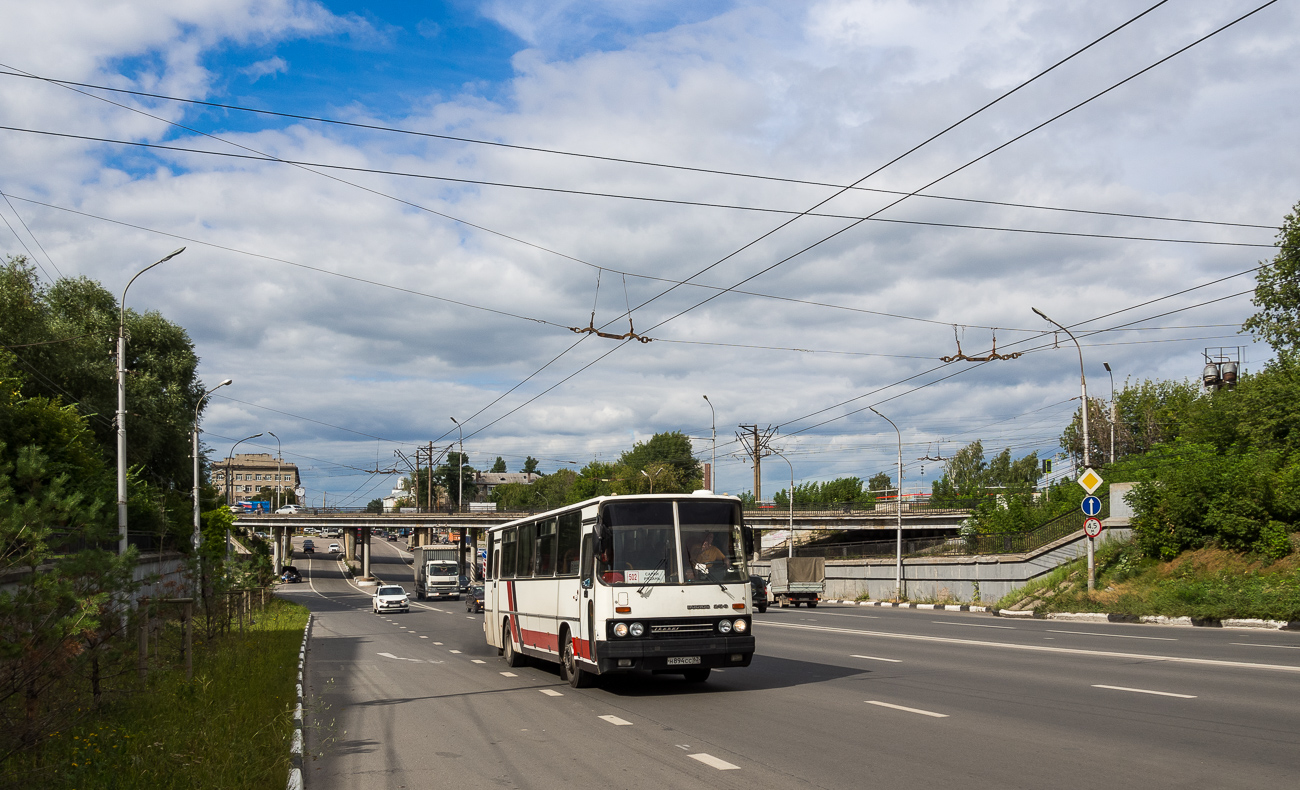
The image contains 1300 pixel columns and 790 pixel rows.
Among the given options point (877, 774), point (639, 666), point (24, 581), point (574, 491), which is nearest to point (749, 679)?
point (639, 666)

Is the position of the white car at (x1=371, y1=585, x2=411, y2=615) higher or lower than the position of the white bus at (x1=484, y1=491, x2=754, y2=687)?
lower

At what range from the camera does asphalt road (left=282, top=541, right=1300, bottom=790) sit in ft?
26.0

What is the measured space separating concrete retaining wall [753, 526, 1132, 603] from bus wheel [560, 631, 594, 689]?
91.6 ft

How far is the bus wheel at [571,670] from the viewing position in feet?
48.0

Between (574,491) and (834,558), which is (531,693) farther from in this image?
(574,491)

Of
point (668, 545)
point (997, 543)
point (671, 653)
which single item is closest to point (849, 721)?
point (671, 653)

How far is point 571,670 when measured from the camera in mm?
14836

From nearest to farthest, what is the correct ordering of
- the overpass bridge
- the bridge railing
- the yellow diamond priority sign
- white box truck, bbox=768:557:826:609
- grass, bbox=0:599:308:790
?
grass, bbox=0:599:308:790 < the yellow diamond priority sign < white box truck, bbox=768:557:826:609 < the overpass bridge < the bridge railing

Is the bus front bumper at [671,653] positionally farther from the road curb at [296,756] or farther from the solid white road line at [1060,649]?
the solid white road line at [1060,649]

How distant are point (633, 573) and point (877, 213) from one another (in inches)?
360

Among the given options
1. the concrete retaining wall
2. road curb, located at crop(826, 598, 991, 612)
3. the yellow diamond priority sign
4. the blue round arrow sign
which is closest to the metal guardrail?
the concrete retaining wall

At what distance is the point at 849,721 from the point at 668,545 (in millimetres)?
3815

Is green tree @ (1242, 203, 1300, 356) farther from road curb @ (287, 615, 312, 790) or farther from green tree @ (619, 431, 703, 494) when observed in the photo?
green tree @ (619, 431, 703, 494)

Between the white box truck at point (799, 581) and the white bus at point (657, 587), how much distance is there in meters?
33.2
